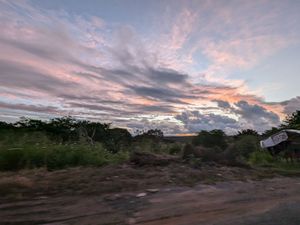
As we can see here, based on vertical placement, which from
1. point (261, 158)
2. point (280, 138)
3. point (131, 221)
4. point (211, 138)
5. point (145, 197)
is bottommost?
point (131, 221)

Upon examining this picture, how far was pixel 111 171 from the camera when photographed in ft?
29.6

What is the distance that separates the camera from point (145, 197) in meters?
6.88

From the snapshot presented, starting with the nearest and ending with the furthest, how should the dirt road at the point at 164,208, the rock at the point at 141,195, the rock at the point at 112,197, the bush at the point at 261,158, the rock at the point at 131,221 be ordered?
the rock at the point at 131,221, the dirt road at the point at 164,208, the rock at the point at 112,197, the rock at the point at 141,195, the bush at the point at 261,158

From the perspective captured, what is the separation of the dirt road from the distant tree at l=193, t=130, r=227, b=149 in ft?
67.2

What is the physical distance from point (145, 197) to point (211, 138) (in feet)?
76.4

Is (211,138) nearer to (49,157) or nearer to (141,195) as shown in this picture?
(49,157)

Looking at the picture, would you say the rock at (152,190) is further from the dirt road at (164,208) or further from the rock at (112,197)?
the rock at (112,197)

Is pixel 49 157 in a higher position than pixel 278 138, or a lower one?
lower

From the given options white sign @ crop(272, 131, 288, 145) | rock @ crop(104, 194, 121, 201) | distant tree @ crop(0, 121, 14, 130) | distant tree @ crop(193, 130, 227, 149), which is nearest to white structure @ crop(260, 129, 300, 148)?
white sign @ crop(272, 131, 288, 145)

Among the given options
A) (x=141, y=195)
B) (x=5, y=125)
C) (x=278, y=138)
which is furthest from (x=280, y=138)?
(x=5, y=125)

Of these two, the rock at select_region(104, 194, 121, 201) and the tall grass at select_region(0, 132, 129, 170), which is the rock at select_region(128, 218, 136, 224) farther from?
the tall grass at select_region(0, 132, 129, 170)

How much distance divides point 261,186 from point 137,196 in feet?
12.0

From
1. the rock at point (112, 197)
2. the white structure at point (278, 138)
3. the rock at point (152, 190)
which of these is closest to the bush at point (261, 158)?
the white structure at point (278, 138)

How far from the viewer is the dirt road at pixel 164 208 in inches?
211
